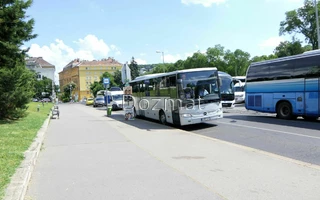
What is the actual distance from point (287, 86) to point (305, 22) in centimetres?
3752

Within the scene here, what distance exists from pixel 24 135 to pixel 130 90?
1028cm

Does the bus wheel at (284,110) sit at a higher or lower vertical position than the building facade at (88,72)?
lower

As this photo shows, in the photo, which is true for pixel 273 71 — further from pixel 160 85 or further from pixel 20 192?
pixel 20 192

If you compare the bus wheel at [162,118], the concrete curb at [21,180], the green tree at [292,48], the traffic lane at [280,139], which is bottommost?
the traffic lane at [280,139]

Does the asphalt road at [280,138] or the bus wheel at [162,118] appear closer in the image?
the asphalt road at [280,138]

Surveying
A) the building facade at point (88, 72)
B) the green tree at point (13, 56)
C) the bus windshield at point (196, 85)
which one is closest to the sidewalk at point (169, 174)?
the bus windshield at point (196, 85)

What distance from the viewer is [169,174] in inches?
236

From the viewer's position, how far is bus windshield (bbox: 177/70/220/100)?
13688 millimetres

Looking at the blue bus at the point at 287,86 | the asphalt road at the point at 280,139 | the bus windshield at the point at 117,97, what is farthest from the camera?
the bus windshield at the point at 117,97

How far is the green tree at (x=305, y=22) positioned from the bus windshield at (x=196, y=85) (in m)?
39.0

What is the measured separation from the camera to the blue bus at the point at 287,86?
1427cm

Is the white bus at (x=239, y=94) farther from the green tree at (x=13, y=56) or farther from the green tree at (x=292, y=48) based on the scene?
the green tree at (x=13, y=56)

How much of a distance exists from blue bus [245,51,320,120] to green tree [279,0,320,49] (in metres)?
34.2

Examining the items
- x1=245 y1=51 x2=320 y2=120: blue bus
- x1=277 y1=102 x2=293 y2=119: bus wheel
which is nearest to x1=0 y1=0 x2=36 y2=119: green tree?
x1=245 y1=51 x2=320 y2=120: blue bus
